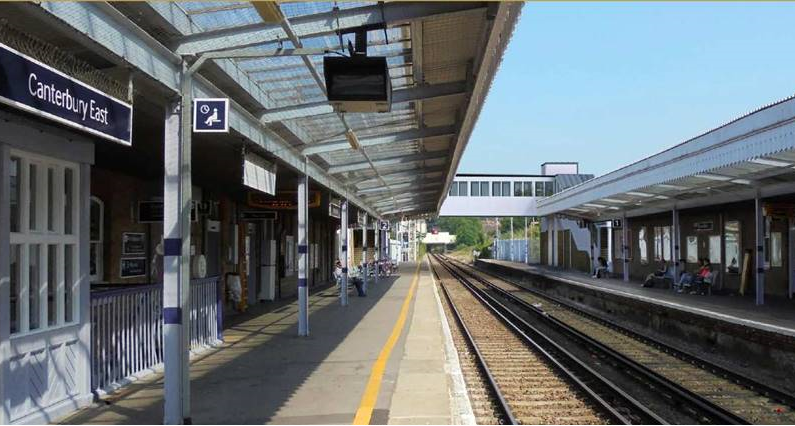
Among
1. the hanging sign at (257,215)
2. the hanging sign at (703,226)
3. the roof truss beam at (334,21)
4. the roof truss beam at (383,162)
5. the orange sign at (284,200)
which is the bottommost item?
the hanging sign at (703,226)

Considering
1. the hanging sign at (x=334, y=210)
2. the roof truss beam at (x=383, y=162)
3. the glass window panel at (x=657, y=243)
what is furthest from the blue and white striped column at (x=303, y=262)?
the glass window panel at (x=657, y=243)

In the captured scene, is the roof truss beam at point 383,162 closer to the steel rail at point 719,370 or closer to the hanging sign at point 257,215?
the hanging sign at point 257,215

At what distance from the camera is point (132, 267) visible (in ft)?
37.8

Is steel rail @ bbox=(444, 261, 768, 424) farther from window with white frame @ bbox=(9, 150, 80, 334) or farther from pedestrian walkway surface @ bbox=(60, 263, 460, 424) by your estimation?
window with white frame @ bbox=(9, 150, 80, 334)

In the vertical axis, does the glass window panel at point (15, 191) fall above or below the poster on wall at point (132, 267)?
above

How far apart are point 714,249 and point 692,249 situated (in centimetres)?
186

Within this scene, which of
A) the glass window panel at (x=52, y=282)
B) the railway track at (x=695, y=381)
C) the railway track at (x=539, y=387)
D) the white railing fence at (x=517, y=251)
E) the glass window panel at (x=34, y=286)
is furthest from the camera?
the white railing fence at (x=517, y=251)

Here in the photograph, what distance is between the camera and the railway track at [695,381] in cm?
799

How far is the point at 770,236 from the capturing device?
62.7 feet

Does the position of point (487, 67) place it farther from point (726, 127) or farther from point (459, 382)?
point (726, 127)

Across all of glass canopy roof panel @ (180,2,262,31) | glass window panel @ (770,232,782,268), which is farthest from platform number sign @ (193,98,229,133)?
glass window panel @ (770,232,782,268)

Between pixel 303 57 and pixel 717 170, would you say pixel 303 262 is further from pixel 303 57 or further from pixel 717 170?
pixel 717 170

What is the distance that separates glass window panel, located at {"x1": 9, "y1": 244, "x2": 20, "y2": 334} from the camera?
231 inches

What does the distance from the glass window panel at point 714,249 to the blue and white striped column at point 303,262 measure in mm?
15232
